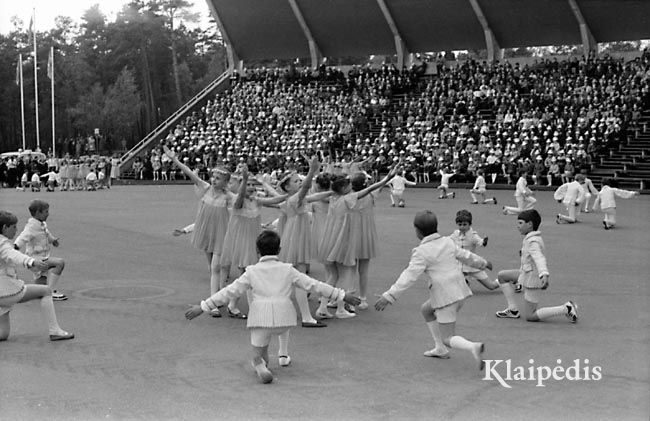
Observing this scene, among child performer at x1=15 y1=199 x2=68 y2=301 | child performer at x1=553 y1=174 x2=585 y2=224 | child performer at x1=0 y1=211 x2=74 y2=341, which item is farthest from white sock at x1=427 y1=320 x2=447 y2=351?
child performer at x1=553 y1=174 x2=585 y2=224

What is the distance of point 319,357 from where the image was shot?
7.31m

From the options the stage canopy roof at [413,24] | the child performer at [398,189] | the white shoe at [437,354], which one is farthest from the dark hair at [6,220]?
the stage canopy roof at [413,24]

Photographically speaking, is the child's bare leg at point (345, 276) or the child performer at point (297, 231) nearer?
the child performer at point (297, 231)

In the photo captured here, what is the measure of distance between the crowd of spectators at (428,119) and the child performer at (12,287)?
886 inches

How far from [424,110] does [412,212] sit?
17304mm

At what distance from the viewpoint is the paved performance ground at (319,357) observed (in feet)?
19.2

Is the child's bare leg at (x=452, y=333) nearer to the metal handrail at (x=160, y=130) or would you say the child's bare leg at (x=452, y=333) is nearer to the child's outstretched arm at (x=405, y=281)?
the child's outstretched arm at (x=405, y=281)

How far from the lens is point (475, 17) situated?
41906mm

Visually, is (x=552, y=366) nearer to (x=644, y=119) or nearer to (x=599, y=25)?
(x=644, y=119)

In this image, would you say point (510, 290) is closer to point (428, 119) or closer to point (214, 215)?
point (214, 215)

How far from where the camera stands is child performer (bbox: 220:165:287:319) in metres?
9.04

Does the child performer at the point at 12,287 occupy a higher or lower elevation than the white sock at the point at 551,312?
higher

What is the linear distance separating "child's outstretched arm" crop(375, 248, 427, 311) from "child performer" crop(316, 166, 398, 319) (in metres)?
2.30

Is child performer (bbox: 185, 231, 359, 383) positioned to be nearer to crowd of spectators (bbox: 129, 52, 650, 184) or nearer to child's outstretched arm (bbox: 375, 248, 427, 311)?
child's outstretched arm (bbox: 375, 248, 427, 311)
